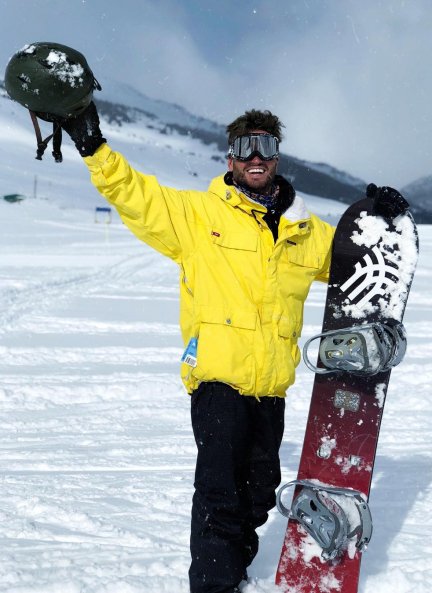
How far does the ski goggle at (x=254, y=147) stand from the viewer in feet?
8.05

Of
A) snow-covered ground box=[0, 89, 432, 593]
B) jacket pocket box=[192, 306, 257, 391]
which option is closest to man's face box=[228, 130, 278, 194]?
jacket pocket box=[192, 306, 257, 391]

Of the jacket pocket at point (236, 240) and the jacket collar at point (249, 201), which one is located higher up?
the jacket collar at point (249, 201)

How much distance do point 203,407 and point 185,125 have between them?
183m

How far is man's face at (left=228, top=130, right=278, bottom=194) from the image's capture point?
2.46 meters

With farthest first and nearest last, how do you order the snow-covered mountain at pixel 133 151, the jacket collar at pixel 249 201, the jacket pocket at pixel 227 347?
the snow-covered mountain at pixel 133 151 → the jacket collar at pixel 249 201 → the jacket pocket at pixel 227 347

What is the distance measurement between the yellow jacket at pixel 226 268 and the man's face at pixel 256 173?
0.21 ft

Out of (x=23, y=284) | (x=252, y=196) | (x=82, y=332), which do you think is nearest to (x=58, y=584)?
(x=252, y=196)

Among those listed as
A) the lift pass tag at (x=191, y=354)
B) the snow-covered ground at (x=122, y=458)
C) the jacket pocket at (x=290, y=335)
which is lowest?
the snow-covered ground at (x=122, y=458)

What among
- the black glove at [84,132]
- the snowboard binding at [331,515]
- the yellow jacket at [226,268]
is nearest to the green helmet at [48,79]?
the black glove at [84,132]

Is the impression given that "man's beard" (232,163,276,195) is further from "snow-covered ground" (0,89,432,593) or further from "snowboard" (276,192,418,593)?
"snow-covered ground" (0,89,432,593)

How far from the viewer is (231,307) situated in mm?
2355

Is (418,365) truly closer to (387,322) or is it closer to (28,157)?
(387,322)

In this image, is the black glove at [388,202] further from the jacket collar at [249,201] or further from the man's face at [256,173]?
the man's face at [256,173]

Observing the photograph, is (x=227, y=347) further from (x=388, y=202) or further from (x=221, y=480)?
(x=388, y=202)
